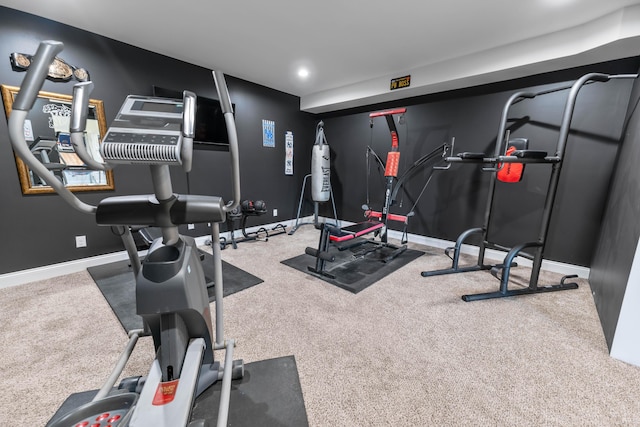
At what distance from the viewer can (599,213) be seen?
2.73 metres

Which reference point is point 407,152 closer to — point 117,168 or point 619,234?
point 619,234

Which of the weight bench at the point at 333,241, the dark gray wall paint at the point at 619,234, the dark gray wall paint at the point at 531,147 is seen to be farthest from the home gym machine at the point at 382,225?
the dark gray wall paint at the point at 619,234

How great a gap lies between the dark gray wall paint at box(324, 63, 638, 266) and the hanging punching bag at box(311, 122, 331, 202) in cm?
65

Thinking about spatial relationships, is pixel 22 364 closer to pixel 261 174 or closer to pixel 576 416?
pixel 576 416

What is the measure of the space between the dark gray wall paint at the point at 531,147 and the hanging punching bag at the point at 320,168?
65 cm

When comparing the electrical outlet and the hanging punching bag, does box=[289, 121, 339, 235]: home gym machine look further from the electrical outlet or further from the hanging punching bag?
the electrical outlet

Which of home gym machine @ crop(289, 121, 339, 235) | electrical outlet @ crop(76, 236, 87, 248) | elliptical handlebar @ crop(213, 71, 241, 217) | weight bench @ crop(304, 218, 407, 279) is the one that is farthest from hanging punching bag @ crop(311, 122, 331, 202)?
elliptical handlebar @ crop(213, 71, 241, 217)

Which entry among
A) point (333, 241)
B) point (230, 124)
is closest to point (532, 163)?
point (333, 241)

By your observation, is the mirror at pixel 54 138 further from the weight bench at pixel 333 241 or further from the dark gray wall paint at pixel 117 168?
the weight bench at pixel 333 241

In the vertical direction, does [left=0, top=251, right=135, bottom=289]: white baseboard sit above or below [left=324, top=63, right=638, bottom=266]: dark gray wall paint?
below

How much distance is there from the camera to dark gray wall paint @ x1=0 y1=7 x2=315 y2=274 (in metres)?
2.38

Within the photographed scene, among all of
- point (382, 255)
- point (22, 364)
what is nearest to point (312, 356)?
point (22, 364)

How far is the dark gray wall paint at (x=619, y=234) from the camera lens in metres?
1.74

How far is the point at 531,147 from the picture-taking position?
310 cm
